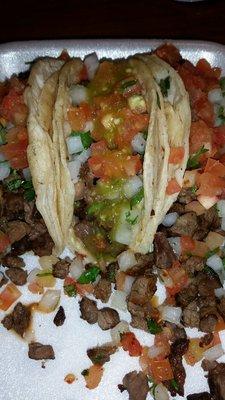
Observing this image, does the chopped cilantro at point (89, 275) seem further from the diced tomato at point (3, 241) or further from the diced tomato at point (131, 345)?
the diced tomato at point (3, 241)

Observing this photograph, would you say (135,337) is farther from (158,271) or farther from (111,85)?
(111,85)

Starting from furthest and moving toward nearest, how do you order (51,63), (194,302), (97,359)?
(51,63) < (194,302) < (97,359)

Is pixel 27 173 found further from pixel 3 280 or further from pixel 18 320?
pixel 18 320

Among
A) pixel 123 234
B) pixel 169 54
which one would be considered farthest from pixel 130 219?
pixel 169 54

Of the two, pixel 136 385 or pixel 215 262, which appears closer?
pixel 136 385

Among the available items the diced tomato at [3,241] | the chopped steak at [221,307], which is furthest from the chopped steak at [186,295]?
the diced tomato at [3,241]

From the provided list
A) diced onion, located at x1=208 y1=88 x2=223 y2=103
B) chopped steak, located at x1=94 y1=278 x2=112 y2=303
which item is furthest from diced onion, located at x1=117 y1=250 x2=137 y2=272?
diced onion, located at x1=208 y1=88 x2=223 y2=103

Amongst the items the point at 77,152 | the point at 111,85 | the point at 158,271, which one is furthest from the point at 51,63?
the point at 158,271
